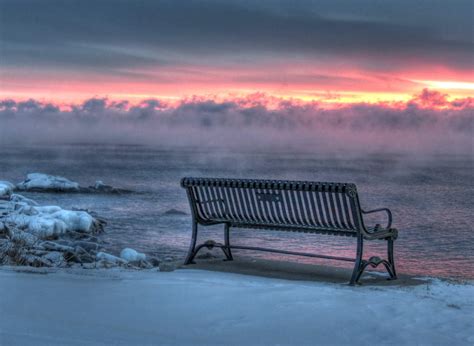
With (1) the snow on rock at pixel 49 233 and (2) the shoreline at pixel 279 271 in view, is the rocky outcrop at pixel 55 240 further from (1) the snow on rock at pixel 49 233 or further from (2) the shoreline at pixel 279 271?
(2) the shoreline at pixel 279 271

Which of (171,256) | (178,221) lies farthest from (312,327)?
(178,221)

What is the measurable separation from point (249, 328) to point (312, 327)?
49cm

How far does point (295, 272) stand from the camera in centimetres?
946

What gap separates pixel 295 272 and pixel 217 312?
346 centimetres

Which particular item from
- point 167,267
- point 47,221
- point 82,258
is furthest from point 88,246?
point 167,267

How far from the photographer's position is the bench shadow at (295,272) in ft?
29.3

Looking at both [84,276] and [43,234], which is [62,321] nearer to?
[84,276]

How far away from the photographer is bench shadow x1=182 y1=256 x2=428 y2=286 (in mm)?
8922

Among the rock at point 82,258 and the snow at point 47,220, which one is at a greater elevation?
the rock at point 82,258

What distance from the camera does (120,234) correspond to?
2273 centimetres

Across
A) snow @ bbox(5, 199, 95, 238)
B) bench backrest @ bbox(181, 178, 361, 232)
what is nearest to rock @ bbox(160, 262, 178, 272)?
bench backrest @ bbox(181, 178, 361, 232)

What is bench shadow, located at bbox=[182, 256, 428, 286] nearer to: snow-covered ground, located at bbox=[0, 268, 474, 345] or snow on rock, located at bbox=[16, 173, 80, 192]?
snow-covered ground, located at bbox=[0, 268, 474, 345]

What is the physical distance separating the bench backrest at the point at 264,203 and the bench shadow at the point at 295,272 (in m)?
0.60

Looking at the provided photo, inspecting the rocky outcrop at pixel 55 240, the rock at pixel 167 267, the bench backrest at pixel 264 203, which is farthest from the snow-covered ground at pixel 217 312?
the rocky outcrop at pixel 55 240
